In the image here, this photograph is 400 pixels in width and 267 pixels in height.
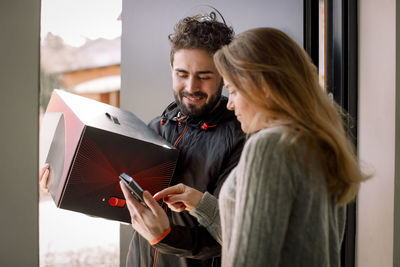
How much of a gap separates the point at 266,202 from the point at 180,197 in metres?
0.46

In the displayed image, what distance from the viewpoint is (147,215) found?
991mm

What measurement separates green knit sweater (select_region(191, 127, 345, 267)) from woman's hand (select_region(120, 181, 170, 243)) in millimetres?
339

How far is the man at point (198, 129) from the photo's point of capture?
120cm

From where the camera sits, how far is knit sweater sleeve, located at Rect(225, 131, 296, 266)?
0.65 meters

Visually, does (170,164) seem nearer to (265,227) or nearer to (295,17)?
(265,227)

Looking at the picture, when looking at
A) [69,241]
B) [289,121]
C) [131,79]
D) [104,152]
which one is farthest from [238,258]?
[131,79]

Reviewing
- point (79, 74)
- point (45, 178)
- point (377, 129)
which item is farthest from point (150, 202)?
point (79, 74)

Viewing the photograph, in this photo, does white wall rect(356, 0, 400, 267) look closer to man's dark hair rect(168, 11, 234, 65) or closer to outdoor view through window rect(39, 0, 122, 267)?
man's dark hair rect(168, 11, 234, 65)

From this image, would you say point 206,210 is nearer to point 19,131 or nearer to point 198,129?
point 198,129

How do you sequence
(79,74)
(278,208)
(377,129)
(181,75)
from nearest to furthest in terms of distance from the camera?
(278,208) → (377,129) → (181,75) → (79,74)

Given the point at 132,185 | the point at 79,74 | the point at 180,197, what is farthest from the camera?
the point at 79,74

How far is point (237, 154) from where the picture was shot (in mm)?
Answer: 1215

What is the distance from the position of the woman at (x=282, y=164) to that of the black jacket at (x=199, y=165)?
0.33 metres

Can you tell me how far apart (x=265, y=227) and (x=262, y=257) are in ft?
0.18
